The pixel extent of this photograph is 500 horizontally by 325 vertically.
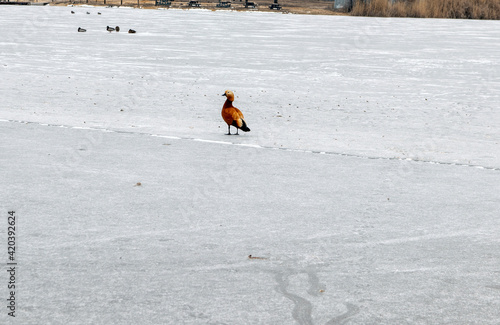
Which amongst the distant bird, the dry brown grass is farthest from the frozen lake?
the dry brown grass

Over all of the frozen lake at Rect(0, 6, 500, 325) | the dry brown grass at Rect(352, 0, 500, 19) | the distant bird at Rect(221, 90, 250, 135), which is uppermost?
the dry brown grass at Rect(352, 0, 500, 19)

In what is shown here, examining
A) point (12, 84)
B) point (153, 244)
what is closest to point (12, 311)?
point (153, 244)

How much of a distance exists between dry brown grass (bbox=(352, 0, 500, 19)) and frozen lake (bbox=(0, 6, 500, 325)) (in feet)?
109

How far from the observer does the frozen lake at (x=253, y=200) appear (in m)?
4.97

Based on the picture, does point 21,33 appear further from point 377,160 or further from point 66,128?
point 377,160

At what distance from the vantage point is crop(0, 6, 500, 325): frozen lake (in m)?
4.97

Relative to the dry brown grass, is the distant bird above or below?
below

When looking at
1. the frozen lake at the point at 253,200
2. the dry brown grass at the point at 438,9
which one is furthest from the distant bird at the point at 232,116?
the dry brown grass at the point at 438,9

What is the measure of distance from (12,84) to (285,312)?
13131 millimetres

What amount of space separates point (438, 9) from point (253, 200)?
45.7 m

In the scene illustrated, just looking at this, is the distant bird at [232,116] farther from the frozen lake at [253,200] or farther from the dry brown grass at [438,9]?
the dry brown grass at [438,9]

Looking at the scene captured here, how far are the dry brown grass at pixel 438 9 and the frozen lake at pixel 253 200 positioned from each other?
33.2 meters

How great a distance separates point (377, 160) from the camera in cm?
956

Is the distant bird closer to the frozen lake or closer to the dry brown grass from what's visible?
the frozen lake
